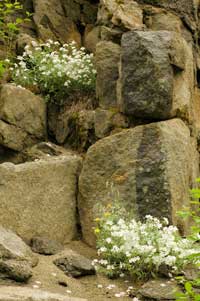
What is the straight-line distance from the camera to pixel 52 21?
11.7 meters

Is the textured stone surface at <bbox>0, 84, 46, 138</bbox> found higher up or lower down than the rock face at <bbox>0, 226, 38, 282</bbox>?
higher up

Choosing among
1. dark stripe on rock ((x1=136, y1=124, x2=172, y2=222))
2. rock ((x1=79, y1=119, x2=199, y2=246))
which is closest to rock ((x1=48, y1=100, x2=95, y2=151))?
rock ((x1=79, y1=119, x2=199, y2=246))

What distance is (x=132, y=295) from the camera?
20.9ft

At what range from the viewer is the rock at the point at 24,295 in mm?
5031

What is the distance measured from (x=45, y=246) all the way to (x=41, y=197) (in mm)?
800

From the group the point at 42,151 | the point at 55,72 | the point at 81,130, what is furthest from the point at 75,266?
the point at 55,72

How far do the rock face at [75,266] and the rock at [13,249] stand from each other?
1.11ft

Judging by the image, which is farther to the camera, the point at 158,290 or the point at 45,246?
the point at 45,246

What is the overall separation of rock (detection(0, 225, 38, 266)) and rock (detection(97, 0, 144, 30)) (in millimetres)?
4413

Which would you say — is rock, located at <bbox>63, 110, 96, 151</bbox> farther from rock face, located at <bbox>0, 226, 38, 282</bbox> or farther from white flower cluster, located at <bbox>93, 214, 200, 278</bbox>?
rock face, located at <bbox>0, 226, 38, 282</bbox>

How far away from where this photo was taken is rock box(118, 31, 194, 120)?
7.91 metres

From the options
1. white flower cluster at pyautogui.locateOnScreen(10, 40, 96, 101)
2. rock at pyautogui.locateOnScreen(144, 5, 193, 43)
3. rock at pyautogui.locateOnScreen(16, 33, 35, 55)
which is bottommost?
white flower cluster at pyautogui.locateOnScreen(10, 40, 96, 101)

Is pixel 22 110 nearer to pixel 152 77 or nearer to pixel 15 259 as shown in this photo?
pixel 152 77

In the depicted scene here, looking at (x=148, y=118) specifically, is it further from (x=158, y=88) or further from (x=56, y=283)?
(x=56, y=283)
